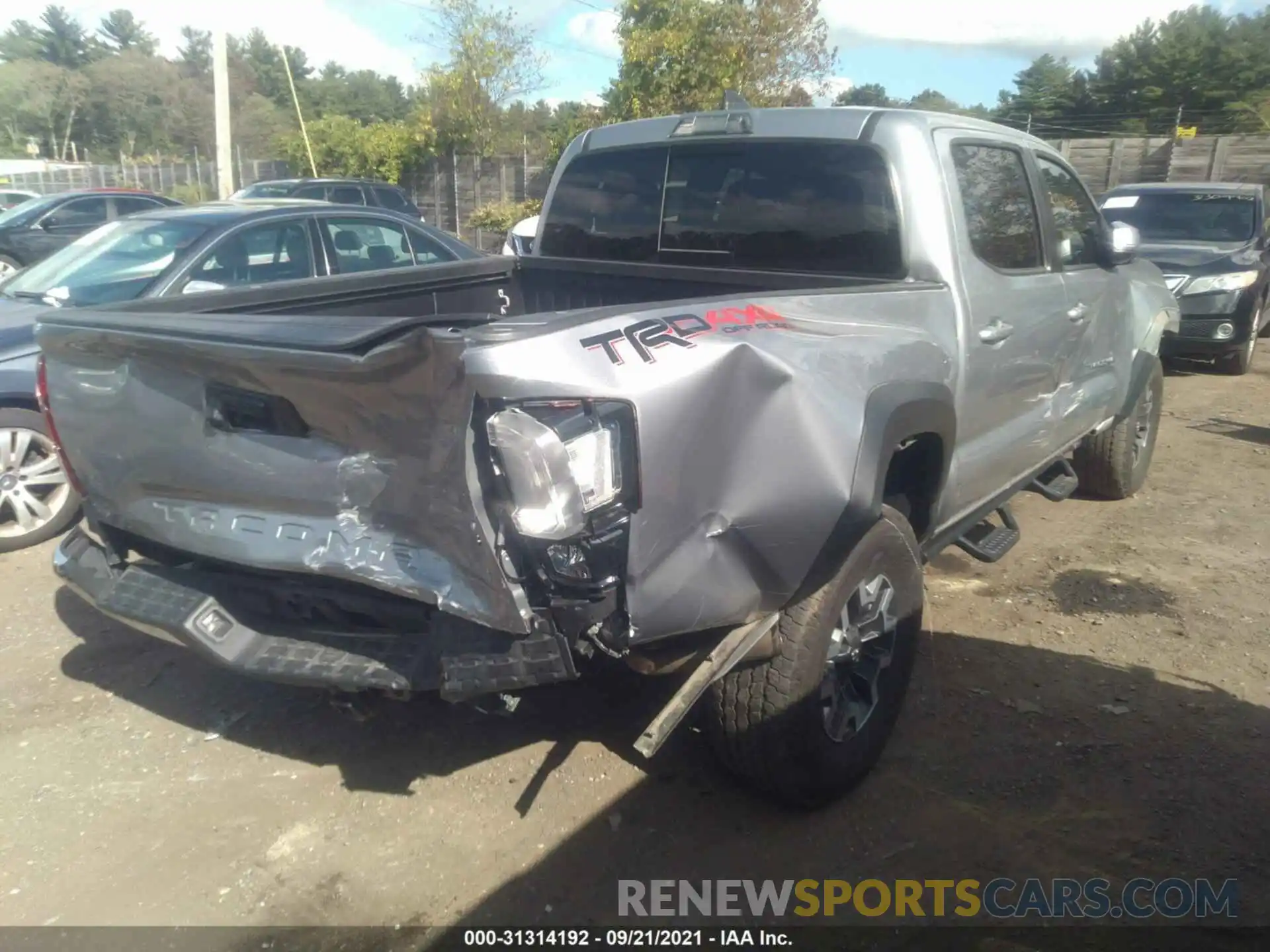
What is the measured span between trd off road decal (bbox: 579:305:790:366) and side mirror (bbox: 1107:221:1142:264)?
285 centimetres

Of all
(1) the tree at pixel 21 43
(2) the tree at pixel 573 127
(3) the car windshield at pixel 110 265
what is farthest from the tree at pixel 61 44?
(3) the car windshield at pixel 110 265

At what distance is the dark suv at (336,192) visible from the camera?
1505 cm

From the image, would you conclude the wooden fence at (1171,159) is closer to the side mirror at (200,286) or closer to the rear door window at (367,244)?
the rear door window at (367,244)

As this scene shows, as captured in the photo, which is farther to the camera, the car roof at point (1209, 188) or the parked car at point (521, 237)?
the car roof at point (1209, 188)

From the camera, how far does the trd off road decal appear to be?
91.6 inches

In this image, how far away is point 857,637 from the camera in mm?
3160

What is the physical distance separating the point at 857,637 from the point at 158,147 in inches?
2579

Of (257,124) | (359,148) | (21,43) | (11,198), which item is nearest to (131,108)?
(257,124)

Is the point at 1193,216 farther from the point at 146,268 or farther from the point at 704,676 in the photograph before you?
the point at 704,676

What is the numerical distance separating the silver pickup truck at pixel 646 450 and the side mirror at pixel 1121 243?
2.78ft

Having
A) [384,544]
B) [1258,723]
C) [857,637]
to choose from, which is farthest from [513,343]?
[1258,723]

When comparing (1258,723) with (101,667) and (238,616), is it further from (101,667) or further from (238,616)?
(101,667)

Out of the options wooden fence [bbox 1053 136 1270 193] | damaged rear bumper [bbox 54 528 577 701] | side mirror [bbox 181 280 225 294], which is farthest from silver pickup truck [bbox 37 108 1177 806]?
wooden fence [bbox 1053 136 1270 193]

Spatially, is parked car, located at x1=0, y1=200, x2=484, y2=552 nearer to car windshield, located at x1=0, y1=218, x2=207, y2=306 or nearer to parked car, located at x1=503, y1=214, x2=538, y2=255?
car windshield, located at x1=0, y1=218, x2=207, y2=306
